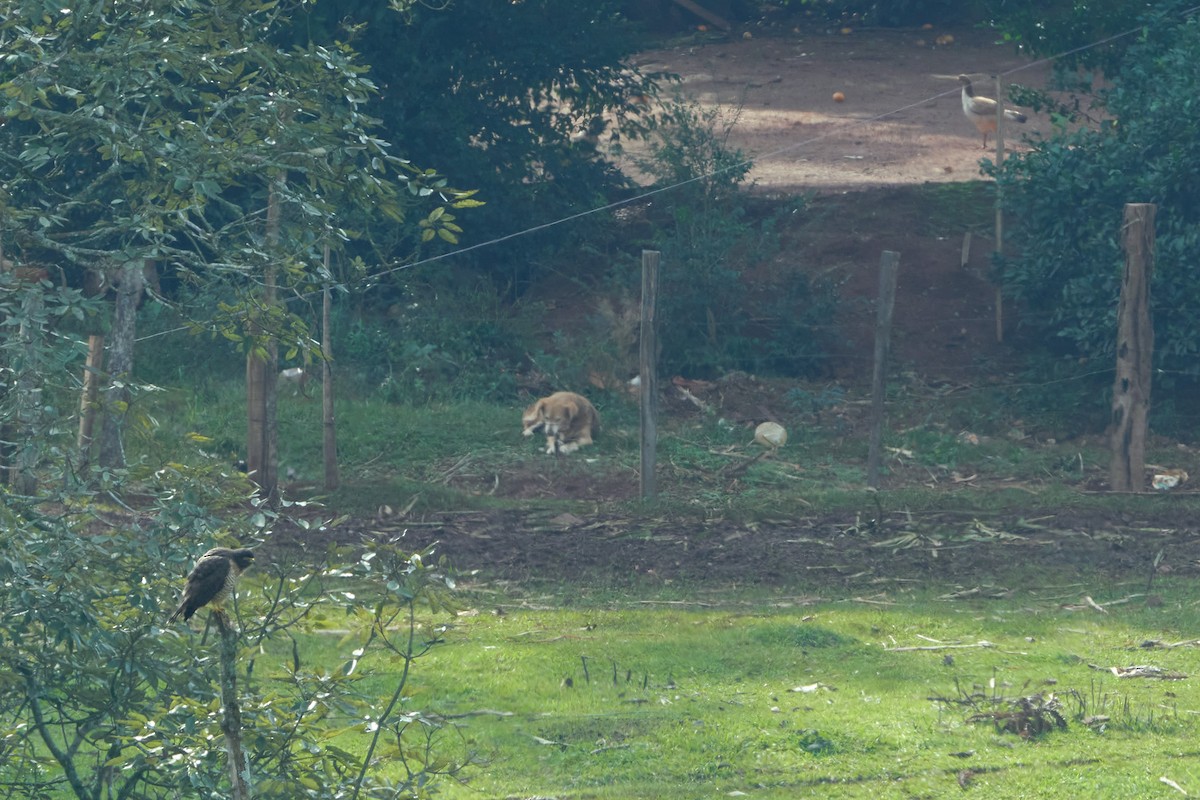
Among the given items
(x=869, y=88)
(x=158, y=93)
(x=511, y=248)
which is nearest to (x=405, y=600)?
(x=158, y=93)

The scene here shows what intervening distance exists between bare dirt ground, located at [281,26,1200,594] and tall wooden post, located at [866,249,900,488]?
385 millimetres

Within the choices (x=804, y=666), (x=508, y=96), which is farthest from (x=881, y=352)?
(x=508, y=96)

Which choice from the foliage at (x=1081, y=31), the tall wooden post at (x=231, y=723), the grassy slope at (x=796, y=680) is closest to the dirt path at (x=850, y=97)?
the foliage at (x=1081, y=31)

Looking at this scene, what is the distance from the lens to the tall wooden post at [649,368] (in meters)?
12.0

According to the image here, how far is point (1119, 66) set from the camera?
17.6 metres

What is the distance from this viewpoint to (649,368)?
12055mm

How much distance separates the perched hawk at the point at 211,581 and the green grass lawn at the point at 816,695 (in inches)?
81.9

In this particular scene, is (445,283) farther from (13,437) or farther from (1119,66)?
(13,437)

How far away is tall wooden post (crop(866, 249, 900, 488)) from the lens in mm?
Result: 12477

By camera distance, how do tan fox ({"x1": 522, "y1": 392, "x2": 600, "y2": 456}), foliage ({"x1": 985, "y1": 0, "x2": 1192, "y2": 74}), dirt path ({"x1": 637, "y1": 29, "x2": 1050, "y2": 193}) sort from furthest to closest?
dirt path ({"x1": 637, "y1": 29, "x2": 1050, "y2": 193}) < foliage ({"x1": 985, "y1": 0, "x2": 1192, "y2": 74}) < tan fox ({"x1": 522, "y1": 392, "x2": 600, "y2": 456})

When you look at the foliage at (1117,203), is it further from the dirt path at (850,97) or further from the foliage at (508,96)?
the foliage at (508,96)

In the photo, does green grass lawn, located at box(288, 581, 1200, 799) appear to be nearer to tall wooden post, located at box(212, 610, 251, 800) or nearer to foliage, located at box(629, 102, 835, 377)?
tall wooden post, located at box(212, 610, 251, 800)

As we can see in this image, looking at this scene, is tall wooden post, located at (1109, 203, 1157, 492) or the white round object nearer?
tall wooden post, located at (1109, 203, 1157, 492)

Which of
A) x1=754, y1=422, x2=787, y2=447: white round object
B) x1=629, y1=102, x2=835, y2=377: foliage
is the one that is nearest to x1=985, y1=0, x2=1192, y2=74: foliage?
x1=629, y1=102, x2=835, y2=377: foliage
